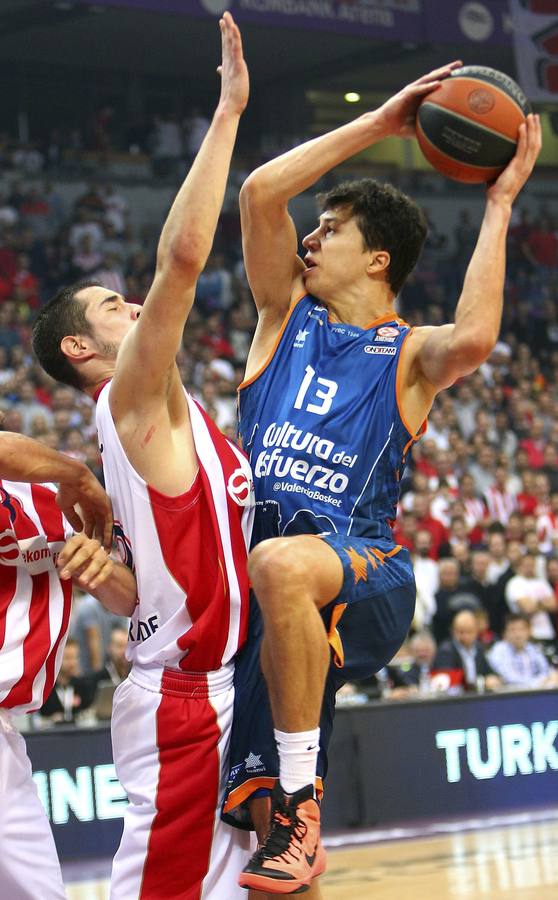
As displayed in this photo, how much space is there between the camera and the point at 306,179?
390cm

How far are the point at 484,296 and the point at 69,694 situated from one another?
220 inches

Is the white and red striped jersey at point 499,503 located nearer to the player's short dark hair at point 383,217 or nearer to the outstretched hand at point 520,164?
the player's short dark hair at point 383,217

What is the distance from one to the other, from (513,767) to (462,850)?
1.40 metres

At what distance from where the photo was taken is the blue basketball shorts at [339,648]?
3527 millimetres

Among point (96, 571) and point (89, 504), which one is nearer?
point (96, 571)

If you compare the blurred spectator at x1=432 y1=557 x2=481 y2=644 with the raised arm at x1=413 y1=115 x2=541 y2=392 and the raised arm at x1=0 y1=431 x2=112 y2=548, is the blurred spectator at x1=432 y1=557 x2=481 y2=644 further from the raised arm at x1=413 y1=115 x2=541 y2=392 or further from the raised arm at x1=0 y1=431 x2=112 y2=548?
the raised arm at x1=0 y1=431 x2=112 y2=548

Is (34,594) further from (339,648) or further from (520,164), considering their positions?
(520,164)

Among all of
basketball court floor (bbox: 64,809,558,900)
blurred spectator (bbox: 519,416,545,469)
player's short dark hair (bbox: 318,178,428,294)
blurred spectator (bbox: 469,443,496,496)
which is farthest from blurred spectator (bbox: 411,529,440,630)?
player's short dark hair (bbox: 318,178,428,294)

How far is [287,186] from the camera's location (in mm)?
3926

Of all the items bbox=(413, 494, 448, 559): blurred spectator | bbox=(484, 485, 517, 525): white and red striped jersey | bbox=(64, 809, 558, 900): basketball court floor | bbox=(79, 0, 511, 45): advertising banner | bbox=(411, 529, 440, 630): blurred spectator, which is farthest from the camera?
bbox=(79, 0, 511, 45): advertising banner

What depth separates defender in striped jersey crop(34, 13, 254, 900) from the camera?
346 centimetres

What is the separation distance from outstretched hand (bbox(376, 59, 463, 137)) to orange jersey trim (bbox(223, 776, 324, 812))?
1.86m

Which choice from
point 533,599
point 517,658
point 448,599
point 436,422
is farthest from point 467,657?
point 436,422

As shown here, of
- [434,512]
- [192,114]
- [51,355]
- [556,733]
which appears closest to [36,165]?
[192,114]
